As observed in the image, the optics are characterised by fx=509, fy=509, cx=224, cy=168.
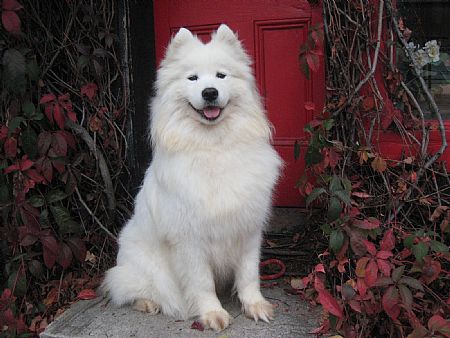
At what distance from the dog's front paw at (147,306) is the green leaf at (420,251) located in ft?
4.82

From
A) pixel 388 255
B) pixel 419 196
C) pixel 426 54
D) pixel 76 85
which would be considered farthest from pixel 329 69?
pixel 76 85

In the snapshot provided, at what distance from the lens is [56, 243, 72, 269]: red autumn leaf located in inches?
125

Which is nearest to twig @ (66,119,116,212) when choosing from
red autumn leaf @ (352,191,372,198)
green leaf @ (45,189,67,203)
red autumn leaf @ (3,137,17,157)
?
green leaf @ (45,189,67,203)

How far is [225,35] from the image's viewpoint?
2.70 meters

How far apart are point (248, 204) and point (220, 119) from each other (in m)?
0.46

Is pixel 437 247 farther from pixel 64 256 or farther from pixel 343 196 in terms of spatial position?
pixel 64 256

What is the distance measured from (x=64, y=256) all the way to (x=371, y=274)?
6.20 feet

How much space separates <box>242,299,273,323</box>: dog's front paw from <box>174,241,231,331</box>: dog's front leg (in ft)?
0.37

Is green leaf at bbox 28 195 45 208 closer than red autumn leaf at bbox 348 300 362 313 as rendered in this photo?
No

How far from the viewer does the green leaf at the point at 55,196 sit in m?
3.27

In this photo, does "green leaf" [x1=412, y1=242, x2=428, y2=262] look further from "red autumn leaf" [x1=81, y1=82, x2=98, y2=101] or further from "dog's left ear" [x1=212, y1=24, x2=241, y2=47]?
"red autumn leaf" [x1=81, y1=82, x2=98, y2=101]

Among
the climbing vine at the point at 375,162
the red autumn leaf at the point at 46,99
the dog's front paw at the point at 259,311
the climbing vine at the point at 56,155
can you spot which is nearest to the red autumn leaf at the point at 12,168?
the climbing vine at the point at 56,155

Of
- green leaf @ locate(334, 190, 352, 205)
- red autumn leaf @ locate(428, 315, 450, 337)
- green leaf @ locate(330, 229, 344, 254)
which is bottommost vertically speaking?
red autumn leaf @ locate(428, 315, 450, 337)

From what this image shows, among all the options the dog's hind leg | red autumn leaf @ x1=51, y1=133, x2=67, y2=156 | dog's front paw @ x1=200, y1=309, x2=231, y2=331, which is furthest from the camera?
red autumn leaf @ x1=51, y1=133, x2=67, y2=156
